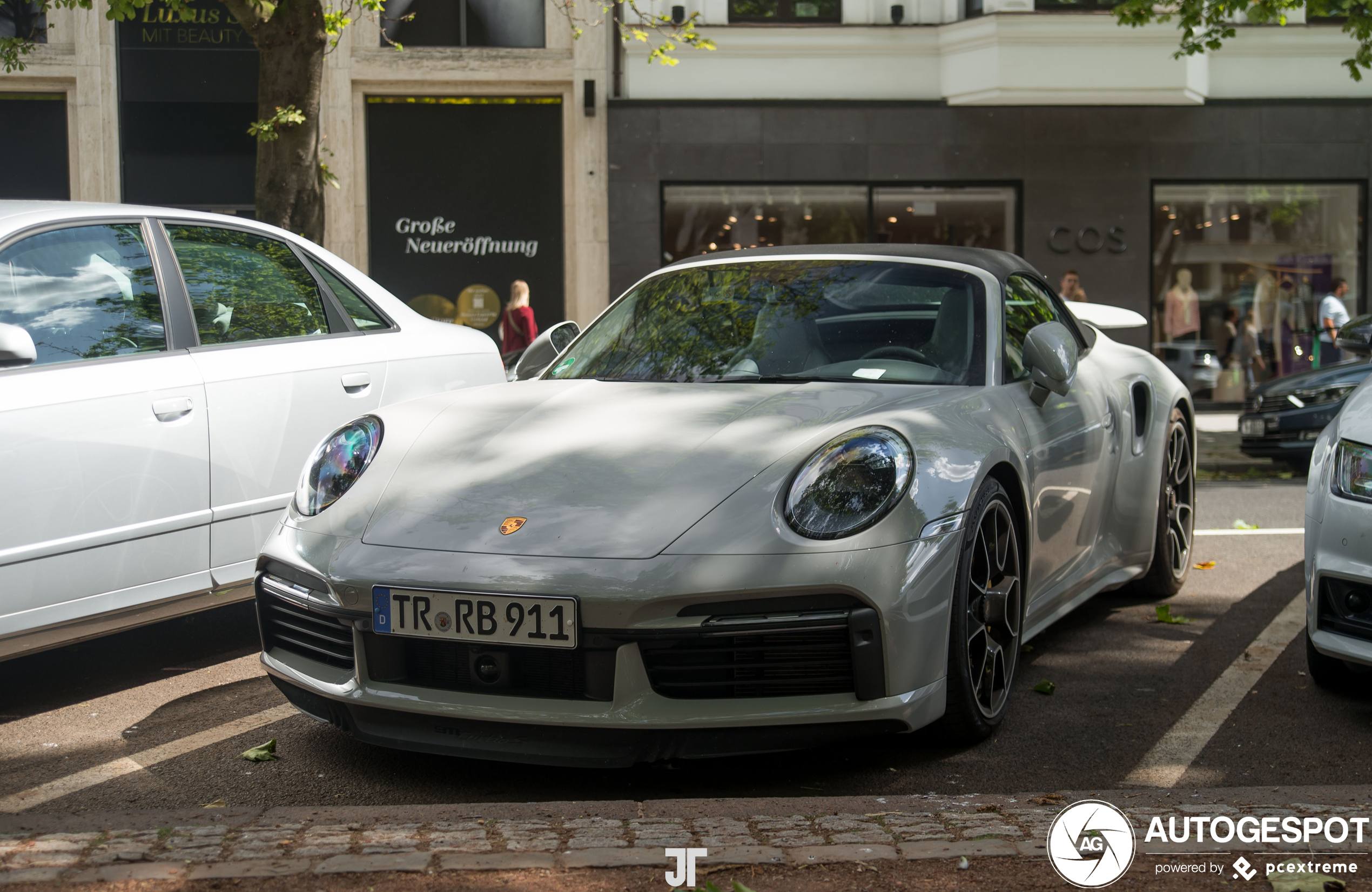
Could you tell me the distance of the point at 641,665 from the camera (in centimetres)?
306

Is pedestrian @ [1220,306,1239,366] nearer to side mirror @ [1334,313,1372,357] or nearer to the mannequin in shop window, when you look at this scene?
the mannequin in shop window

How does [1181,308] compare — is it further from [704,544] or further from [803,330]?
[704,544]

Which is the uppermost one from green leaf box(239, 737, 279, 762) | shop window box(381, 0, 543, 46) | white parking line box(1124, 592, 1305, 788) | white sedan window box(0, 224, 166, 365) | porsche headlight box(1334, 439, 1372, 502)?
shop window box(381, 0, 543, 46)

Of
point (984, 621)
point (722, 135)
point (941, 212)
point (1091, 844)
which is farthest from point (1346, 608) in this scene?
point (941, 212)

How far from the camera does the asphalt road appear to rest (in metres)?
3.33

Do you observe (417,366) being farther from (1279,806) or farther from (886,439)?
(1279,806)

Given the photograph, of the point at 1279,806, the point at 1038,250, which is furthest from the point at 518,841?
the point at 1038,250

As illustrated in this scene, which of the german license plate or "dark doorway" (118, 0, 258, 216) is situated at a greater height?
"dark doorway" (118, 0, 258, 216)

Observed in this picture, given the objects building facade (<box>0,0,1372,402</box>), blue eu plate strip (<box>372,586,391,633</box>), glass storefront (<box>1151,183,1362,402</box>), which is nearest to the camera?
blue eu plate strip (<box>372,586,391,633</box>)

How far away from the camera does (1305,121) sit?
53.9ft

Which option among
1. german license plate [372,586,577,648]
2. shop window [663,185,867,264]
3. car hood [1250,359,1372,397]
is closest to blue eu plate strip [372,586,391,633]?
german license plate [372,586,577,648]

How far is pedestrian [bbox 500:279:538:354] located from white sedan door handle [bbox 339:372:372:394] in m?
9.48

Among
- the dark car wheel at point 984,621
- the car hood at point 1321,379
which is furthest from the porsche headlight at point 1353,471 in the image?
the car hood at point 1321,379

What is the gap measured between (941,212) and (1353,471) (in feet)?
43.4
